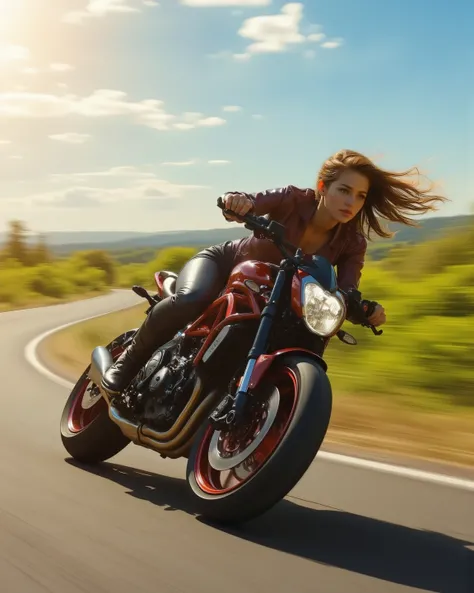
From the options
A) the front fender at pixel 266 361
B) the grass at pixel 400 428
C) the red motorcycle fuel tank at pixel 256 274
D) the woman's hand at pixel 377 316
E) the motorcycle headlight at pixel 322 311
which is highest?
the red motorcycle fuel tank at pixel 256 274

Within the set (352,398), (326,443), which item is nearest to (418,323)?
(352,398)

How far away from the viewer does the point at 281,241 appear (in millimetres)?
3867

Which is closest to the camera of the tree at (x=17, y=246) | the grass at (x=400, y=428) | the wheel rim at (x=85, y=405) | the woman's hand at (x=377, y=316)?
the woman's hand at (x=377, y=316)

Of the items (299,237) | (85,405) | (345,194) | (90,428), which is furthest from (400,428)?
(345,194)

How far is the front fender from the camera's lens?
360cm

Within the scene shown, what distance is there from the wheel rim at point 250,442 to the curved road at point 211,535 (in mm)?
212

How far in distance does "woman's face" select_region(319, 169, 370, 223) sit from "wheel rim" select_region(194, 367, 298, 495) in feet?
3.17

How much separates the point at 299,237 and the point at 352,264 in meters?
0.32

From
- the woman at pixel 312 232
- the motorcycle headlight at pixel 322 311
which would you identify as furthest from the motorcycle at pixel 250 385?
the woman at pixel 312 232

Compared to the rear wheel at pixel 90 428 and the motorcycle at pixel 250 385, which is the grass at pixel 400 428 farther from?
the motorcycle at pixel 250 385

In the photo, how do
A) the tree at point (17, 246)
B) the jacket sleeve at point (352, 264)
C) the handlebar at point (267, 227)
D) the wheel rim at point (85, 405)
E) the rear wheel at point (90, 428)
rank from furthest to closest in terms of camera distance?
the tree at point (17, 246), the wheel rim at point (85, 405), the rear wheel at point (90, 428), the jacket sleeve at point (352, 264), the handlebar at point (267, 227)

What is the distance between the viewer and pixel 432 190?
183 inches

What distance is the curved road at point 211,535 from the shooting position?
3.05 meters

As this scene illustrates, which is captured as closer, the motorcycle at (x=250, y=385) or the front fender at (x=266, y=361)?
the motorcycle at (x=250, y=385)
